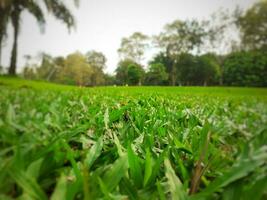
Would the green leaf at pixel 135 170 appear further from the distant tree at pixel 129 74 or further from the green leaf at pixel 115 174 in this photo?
the distant tree at pixel 129 74

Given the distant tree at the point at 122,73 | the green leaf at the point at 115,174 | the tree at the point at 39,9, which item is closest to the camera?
the green leaf at the point at 115,174

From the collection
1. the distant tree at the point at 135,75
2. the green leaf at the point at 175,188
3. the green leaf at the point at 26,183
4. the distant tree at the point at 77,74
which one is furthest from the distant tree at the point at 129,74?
the green leaf at the point at 26,183

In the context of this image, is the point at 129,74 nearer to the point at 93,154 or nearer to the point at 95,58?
the point at 95,58

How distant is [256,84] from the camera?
180 inches

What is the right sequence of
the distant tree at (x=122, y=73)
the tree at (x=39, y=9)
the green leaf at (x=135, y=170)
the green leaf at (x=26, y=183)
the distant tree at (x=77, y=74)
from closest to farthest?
the green leaf at (x=26, y=183), the green leaf at (x=135, y=170), the tree at (x=39, y=9), the distant tree at (x=122, y=73), the distant tree at (x=77, y=74)

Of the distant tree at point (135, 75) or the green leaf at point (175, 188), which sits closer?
the green leaf at point (175, 188)

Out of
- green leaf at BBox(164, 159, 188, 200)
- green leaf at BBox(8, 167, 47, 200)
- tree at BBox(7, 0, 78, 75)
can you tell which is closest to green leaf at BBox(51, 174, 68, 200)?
green leaf at BBox(8, 167, 47, 200)

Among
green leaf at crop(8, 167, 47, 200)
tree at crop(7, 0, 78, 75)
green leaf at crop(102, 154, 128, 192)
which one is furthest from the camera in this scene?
tree at crop(7, 0, 78, 75)

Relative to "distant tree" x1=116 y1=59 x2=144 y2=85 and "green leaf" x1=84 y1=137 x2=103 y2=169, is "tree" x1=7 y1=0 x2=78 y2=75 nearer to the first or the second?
"distant tree" x1=116 y1=59 x2=144 y2=85

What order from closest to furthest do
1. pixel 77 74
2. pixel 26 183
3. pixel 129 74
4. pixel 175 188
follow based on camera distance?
pixel 26 183
pixel 175 188
pixel 129 74
pixel 77 74

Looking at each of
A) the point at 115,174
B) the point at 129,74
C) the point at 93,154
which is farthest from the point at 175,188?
the point at 129,74

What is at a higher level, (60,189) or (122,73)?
(122,73)

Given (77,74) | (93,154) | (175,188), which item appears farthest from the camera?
(77,74)

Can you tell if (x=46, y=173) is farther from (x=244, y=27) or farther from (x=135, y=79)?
(x=244, y=27)
